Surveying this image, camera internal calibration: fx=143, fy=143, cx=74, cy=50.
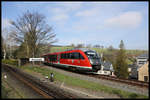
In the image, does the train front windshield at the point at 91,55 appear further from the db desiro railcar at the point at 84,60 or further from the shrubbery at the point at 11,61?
the shrubbery at the point at 11,61

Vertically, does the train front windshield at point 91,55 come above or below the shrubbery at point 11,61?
above

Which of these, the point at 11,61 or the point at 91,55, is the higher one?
the point at 91,55

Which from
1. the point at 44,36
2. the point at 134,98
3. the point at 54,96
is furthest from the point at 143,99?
the point at 44,36

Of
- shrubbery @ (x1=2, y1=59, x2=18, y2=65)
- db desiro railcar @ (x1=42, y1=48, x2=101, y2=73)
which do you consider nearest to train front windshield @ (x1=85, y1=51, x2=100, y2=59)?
db desiro railcar @ (x1=42, y1=48, x2=101, y2=73)

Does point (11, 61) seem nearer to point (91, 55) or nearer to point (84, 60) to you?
point (84, 60)

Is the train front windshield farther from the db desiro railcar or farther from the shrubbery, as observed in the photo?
the shrubbery

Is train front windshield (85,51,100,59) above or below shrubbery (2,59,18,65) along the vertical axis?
above

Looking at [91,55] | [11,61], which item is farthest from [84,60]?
[11,61]

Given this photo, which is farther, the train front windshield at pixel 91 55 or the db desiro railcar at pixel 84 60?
the train front windshield at pixel 91 55

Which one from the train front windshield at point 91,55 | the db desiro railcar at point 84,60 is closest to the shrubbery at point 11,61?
the db desiro railcar at point 84,60

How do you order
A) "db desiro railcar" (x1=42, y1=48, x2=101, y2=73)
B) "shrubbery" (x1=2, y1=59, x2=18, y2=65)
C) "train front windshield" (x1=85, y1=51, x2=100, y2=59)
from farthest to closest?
"shrubbery" (x1=2, y1=59, x2=18, y2=65)
"train front windshield" (x1=85, y1=51, x2=100, y2=59)
"db desiro railcar" (x1=42, y1=48, x2=101, y2=73)

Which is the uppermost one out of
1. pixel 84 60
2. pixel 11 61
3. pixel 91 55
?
pixel 91 55

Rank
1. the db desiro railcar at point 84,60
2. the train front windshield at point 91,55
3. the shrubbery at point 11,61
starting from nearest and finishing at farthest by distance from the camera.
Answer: the db desiro railcar at point 84,60 < the train front windshield at point 91,55 < the shrubbery at point 11,61

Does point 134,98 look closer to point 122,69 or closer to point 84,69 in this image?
point 84,69
